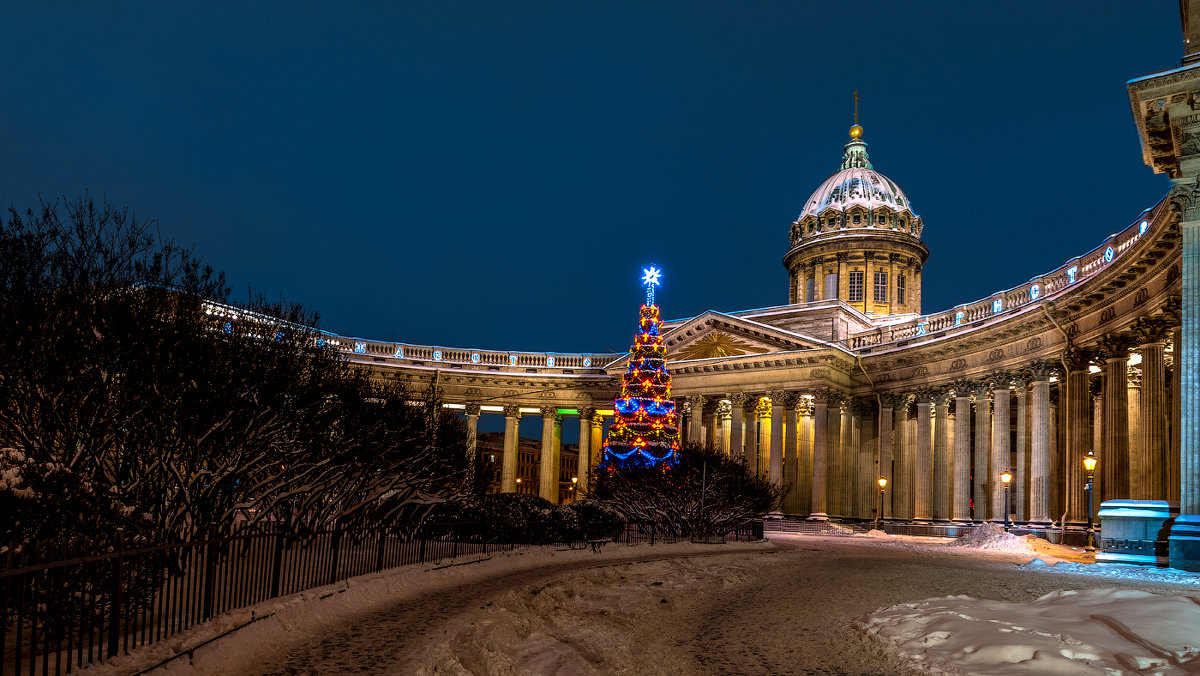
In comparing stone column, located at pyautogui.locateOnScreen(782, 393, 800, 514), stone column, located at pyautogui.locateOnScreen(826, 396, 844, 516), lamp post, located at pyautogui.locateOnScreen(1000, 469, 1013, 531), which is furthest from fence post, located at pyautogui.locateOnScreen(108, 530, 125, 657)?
stone column, located at pyautogui.locateOnScreen(782, 393, 800, 514)

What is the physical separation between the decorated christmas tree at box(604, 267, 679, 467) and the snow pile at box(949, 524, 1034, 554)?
41.8 ft

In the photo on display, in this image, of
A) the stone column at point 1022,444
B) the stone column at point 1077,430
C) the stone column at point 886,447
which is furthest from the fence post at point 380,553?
the stone column at point 886,447

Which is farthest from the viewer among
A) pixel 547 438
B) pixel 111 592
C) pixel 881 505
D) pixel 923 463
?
pixel 547 438

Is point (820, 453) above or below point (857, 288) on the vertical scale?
below

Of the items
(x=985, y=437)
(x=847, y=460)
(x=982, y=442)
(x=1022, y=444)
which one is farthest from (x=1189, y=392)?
(x=847, y=460)

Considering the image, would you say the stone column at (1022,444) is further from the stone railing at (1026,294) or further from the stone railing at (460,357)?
the stone railing at (460,357)

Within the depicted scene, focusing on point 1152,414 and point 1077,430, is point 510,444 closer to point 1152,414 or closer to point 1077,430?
point 1077,430

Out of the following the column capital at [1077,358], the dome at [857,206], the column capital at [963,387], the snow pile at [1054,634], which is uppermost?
the dome at [857,206]

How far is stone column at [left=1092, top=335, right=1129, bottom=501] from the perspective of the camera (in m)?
31.8

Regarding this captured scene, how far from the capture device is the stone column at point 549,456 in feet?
219

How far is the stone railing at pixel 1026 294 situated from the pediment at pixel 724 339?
521 centimetres

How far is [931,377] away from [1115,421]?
709 inches

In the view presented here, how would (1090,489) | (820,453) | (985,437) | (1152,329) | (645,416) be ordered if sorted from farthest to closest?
(820,453) < (985,437) < (645,416) < (1090,489) < (1152,329)

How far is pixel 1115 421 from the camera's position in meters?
32.1
